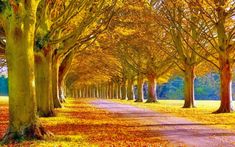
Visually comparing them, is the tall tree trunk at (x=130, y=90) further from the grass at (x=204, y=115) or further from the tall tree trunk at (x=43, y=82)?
the tall tree trunk at (x=43, y=82)

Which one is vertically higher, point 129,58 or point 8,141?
point 129,58

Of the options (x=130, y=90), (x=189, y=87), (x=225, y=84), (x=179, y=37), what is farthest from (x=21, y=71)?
(x=130, y=90)

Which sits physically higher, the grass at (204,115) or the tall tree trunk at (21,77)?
the tall tree trunk at (21,77)

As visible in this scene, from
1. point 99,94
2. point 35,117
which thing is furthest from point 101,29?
point 99,94

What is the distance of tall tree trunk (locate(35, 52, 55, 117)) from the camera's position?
23.3 m

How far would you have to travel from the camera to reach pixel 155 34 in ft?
133

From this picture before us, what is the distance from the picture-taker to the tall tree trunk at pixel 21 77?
13.4 metres

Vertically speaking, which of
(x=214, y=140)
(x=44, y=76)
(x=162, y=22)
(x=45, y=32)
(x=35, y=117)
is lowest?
(x=214, y=140)

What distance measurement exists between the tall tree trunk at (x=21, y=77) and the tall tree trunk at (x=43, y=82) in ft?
31.0

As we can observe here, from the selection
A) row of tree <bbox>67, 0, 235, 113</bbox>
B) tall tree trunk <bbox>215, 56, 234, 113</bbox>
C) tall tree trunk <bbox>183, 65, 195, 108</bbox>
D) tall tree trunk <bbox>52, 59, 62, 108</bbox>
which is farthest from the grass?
tall tree trunk <bbox>52, 59, 62, 108</bbox>

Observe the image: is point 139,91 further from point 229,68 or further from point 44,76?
point 44,76

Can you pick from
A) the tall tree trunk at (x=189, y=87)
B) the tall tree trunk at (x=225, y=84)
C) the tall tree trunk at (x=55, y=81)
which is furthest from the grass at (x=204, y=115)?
the tall tree trunk at (x=55, y=81)

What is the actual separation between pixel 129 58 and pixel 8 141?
4251 cm

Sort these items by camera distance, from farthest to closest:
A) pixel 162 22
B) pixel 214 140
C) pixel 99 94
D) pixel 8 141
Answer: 1. pixel 99 94
2. pixel 162 22
3. pixel 214 140
4. pixel 8 141
